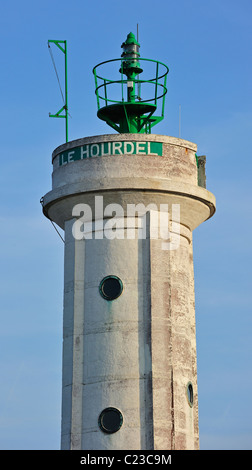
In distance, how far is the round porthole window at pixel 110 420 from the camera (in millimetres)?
43281

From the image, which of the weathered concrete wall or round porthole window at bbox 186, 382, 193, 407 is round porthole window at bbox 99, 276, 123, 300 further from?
round porthole window at bbox 186, 382, 193, 407

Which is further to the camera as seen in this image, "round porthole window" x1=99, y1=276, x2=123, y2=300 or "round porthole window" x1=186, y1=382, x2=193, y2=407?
"round porthole window" x1=186, y1=382, x2=193, y2=407

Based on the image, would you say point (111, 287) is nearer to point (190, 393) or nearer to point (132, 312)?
point (132, 312)

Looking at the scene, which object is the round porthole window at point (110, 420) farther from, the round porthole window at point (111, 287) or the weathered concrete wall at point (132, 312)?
the round porthole window at point (111, 287)

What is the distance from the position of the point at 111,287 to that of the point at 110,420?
4311 millimetres

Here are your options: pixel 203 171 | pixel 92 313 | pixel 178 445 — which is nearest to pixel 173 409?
pixel 178 445

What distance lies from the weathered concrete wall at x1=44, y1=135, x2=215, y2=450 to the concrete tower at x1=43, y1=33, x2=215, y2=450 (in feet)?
0.11

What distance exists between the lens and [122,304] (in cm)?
4434

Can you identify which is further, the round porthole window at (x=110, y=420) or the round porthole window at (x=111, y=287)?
Result: the round porthole window at (x=111, y=287)

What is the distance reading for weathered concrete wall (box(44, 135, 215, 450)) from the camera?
43.5 m

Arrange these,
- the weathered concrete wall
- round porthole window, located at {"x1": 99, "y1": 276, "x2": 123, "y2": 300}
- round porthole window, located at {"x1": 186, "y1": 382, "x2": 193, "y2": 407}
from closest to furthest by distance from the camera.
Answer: the weathered concrete wall
round porthole window, located at {"x1": 99, "y1": 276, "x2": 123, "y2": 300}
round porthole window, located at {"x1": 186, "y1": 382, "x2": 193, "y2": 407}

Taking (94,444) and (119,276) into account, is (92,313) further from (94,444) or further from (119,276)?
(94,444)

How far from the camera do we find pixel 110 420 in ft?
142

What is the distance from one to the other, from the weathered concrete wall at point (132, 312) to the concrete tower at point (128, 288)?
0.03m
